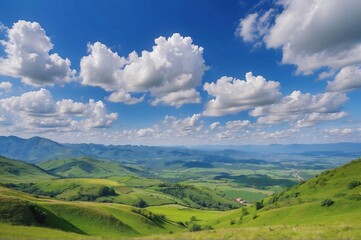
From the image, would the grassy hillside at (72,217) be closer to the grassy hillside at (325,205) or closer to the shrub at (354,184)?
the grassy hillside at (325,205)

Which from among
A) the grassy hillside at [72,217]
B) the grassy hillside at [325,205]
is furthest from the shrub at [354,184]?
the grassy hillside at [72,217]

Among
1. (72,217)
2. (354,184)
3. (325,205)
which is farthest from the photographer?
(354,184)

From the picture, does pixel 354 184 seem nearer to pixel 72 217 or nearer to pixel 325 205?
pixel 325 205

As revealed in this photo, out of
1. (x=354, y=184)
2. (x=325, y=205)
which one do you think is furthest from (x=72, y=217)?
(x=354, y=184)

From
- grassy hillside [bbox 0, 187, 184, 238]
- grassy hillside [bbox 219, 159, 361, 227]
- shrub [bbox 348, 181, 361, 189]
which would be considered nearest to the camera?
grassy hillside [bbox 0, 187, 184, 238]

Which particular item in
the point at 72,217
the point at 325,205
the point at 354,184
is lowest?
the point at 72,217

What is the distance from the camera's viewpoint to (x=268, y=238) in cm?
2733

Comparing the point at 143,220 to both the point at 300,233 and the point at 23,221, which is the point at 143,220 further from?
the point at 300,233

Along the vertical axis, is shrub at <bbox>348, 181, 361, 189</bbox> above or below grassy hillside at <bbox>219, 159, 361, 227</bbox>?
above

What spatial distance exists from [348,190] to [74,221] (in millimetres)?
105336

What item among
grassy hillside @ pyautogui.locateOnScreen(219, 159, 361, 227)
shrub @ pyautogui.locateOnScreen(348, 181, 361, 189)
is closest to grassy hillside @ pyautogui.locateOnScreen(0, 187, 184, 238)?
grassy hillside @ pyautogui.locateOnScreen(219, 159, 361, 227)

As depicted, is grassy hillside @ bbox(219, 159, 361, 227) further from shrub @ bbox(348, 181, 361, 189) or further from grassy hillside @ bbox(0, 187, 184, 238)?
grassy hillside @ bbox(0, 187, 184, 238)

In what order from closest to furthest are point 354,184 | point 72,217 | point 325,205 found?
point 325,205 → point 72,217 → point 354,184

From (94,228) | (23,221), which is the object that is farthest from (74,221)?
(23,221)
